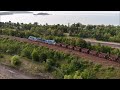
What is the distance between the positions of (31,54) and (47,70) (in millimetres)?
2627

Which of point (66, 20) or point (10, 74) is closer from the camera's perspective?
point (10, 74)

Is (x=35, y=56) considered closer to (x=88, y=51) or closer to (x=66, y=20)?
(x=88, y=51)

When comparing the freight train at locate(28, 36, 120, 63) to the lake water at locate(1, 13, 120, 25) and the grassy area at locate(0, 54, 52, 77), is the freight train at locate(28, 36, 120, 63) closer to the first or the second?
the grassy area at locate(0, 54, 52, 77)

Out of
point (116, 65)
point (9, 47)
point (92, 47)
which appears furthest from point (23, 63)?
point (116, 65)

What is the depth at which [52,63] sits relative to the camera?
14125 millimetres

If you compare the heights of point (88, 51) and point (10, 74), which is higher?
point (88, 51)

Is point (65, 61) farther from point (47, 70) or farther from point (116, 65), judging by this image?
point (116, 65)

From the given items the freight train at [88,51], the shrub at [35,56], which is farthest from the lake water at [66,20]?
the shrub at [35,56]

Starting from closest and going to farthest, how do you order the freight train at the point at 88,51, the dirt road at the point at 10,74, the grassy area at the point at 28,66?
1. the dirt road at the point at 10,74
2. the freight train at the point at 88,51
3. the grassy area at the point at 28,66

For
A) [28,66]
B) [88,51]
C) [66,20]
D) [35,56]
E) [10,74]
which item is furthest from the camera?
[66,20]

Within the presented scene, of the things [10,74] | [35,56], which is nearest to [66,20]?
[35,56]

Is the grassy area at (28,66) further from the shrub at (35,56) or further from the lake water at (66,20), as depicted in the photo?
the lake water at (66,20)

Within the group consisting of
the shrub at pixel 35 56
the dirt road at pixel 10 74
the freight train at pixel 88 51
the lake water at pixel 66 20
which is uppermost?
the freight train at pixel 88 51

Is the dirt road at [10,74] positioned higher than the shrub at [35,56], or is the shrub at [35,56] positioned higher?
the shrub at [35,56]
